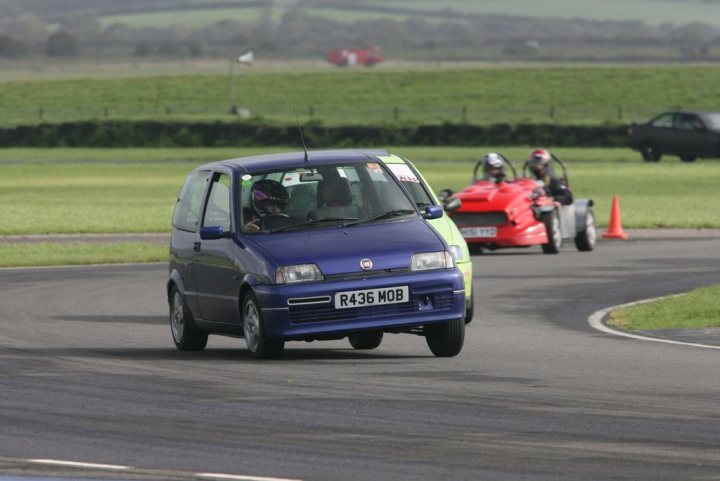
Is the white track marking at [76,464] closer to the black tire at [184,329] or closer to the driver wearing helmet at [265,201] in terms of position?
the driver wearing helmet at [265,201]

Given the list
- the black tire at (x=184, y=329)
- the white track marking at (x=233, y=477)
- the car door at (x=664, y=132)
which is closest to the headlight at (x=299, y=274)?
the black tire at (x=184, y=329)

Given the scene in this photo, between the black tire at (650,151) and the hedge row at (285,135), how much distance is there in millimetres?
7799

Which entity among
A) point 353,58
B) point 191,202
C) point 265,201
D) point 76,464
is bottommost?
point 353,58

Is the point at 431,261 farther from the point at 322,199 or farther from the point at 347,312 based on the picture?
the point at 322,199

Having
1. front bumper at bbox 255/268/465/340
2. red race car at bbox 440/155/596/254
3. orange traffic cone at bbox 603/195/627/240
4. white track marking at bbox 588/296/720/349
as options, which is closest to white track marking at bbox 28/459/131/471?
front bumper at bbox 255/268/465/340

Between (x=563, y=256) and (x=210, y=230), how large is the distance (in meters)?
13.0

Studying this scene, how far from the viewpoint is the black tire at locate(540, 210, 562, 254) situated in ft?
82.4

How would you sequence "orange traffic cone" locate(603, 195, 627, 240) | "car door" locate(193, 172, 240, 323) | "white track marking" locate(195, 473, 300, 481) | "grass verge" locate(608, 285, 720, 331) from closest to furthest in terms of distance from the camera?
"white track marking" locate(195, 473, 300, 481)
"car door" locate(193, 172, 240, 323)
"grass verge" locate(608, 285, 720, 331)
"orange traffic cone" locate(603, 195, 627, 240)

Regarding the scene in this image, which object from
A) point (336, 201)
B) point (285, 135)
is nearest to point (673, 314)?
point (336, 201)

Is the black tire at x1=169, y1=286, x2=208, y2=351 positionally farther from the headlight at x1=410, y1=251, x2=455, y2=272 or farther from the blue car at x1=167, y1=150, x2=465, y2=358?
the headlight at x1=410, y1=251, x2=455, y2=272

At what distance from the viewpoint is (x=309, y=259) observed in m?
11.8

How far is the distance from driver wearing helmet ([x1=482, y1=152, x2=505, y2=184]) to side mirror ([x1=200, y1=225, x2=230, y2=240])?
510 inches

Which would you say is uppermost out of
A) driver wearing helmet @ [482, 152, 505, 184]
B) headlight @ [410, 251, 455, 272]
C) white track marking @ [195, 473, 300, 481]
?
headlight @ [410, 251, 455, 272]

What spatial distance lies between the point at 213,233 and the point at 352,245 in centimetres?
132
